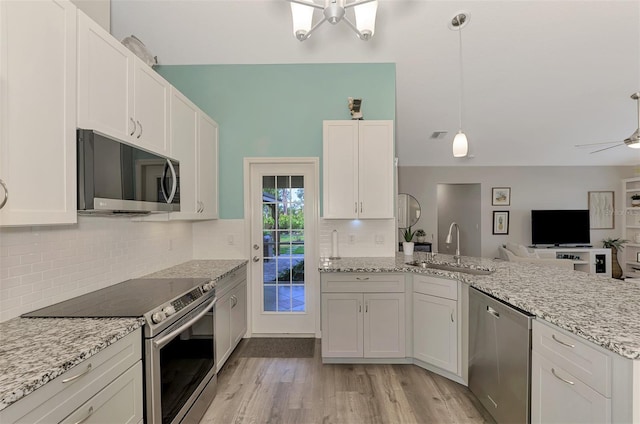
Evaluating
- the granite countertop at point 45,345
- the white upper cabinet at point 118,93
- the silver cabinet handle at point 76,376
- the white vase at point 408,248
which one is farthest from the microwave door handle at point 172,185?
the white vase at point 408,248

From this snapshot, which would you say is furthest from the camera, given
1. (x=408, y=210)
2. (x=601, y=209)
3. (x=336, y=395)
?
(x=601, y=209)

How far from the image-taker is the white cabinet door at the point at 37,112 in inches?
45.7

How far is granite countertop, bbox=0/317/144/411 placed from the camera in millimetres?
926

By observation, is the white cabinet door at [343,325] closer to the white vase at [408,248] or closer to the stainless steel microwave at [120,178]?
the white vase at [408,248]

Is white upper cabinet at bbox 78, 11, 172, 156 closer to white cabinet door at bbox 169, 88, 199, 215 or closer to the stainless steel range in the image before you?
white cabinet door at bbox 169, 88, 199, 215

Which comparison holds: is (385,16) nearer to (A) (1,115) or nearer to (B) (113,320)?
(A) (1,115)

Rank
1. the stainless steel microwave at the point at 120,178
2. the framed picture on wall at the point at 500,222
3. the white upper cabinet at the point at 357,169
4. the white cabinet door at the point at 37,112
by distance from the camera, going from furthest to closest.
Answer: the framed picture on wall at the point at 500,222 → the white upper cabinet at the point at 357,169 → the stainless steel microwave at the point at 120,178 → the white cabinet door at the point at 37,112

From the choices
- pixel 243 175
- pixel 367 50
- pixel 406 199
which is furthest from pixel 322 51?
pixel 406 199

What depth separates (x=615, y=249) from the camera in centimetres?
650

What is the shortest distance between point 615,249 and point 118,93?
30.1ft

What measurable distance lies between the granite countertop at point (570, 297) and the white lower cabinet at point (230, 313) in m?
0.91

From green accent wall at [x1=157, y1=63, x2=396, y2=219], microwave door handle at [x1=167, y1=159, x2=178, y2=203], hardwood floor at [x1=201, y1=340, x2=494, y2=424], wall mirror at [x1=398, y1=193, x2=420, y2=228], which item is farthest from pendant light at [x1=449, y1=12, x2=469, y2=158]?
wall mirror at [x1=398, y1=193, x2=420, y2=228]

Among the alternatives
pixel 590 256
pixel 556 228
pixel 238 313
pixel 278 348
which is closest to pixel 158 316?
pixel 238 313

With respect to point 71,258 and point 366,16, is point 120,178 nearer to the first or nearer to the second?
point 71,258
